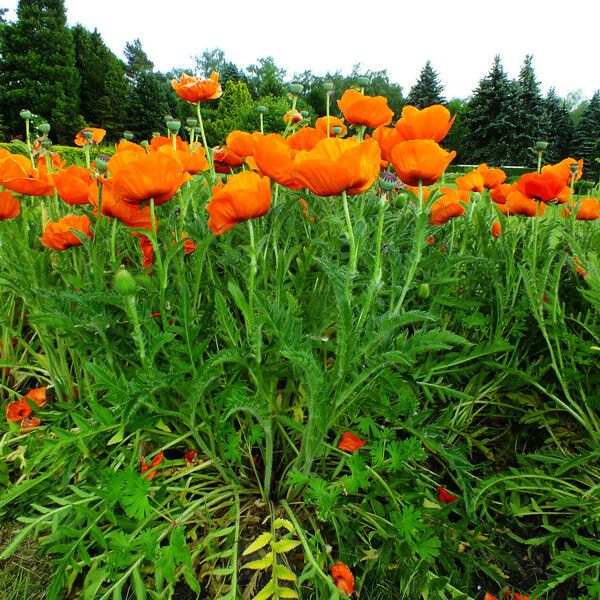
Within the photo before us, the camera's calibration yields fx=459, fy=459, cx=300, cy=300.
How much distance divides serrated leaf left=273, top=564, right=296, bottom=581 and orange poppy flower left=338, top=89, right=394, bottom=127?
113 centimetres

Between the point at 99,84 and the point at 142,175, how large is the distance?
28706 mm

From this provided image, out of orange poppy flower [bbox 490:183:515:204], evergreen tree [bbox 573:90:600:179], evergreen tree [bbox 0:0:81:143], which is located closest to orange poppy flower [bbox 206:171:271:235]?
orange poppy flower [bbox 490:183:515:204]

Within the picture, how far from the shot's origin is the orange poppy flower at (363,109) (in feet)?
4.11

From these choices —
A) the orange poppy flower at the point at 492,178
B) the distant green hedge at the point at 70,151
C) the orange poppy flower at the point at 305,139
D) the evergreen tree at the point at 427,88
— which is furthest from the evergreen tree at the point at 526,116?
the orange poppy flower at the point at 305,139

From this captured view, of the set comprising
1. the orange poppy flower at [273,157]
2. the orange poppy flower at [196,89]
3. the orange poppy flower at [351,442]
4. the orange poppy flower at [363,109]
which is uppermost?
the orange poppy flower at [196,89]

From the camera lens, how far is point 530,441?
5.12 ft

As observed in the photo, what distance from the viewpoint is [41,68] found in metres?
20.8

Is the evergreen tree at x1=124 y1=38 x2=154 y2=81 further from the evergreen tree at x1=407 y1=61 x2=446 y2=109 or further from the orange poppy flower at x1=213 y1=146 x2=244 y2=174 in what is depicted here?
the orange poppy flower at x1=213 y1=146 x2=244 y2=174

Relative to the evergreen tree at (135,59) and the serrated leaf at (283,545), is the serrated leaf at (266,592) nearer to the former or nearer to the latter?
the serrated leaf at (283,545)

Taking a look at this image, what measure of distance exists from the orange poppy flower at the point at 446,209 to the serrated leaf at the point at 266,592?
115 centimetres

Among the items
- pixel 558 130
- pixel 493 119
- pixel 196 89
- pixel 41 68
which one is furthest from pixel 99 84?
pixel 196 89

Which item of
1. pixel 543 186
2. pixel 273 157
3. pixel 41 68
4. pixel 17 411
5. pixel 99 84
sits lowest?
pixel 17 411

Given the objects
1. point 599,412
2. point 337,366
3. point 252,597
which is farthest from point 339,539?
point 599,412

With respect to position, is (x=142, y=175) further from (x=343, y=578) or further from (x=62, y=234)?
(x=343, y=578)
